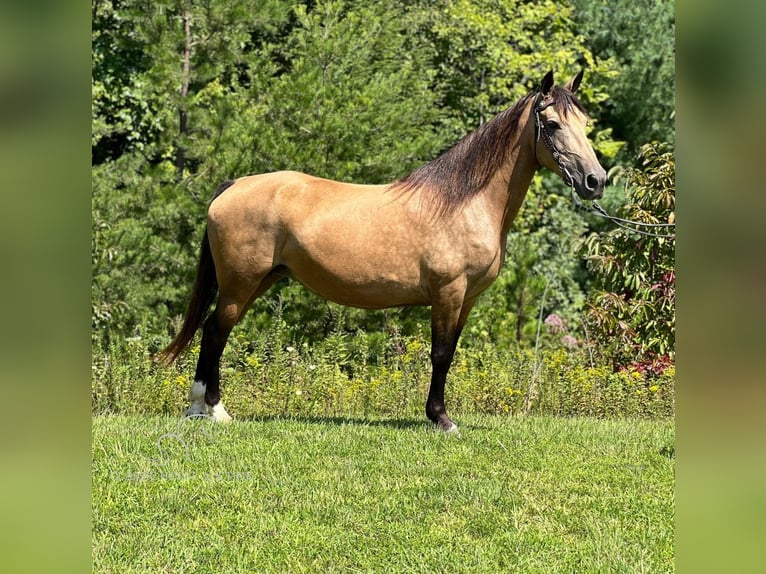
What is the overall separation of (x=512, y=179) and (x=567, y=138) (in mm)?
525

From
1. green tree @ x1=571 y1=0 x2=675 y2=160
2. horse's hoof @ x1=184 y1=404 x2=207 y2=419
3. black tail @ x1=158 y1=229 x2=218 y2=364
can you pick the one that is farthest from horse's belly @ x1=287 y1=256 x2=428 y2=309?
green tree @ x1=571 y1=0 x2=675 y2=160

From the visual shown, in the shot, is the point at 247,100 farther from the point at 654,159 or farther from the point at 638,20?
the point at 638,20

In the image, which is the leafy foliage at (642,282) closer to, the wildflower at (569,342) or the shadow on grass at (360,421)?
the wildflower at (569,342)

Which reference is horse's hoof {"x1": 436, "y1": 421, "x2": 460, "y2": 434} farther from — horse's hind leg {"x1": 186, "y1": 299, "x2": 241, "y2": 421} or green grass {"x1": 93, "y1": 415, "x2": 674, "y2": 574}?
horse's hind leg {"x1": 186, "y1": 299, "x2": 241, "y2": 421}

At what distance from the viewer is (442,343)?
5930mm

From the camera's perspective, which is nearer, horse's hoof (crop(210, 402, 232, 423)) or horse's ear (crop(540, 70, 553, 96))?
horse's ear (crop(540, 70, 553, 96))

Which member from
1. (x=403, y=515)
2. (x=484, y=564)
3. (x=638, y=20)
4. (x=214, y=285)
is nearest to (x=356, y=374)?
(x=214, y=285)

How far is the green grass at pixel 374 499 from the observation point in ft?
11.0

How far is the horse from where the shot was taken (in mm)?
5754

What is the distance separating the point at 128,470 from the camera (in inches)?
178

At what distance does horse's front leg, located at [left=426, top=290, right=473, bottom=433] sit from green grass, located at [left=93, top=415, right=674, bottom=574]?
164 millimetres

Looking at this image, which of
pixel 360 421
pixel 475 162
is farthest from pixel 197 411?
pixel 475 162

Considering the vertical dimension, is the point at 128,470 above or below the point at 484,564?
below
